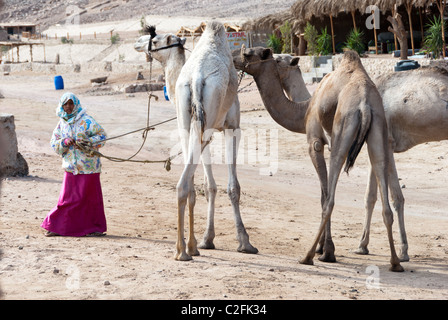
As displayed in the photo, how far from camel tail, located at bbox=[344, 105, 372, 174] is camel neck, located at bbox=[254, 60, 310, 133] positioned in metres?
1.50

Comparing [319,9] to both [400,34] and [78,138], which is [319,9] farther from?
[78,138]

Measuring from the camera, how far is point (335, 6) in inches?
1064

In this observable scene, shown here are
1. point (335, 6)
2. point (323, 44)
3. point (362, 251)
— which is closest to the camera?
point (362, 251)

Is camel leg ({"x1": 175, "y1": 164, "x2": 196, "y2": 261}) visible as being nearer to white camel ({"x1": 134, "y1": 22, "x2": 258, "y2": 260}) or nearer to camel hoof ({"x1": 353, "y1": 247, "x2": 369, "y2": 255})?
white camel ({"x1": 134, "y1": 22, "x2": 258, "y2": 260})

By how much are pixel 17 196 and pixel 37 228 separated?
6.61ft

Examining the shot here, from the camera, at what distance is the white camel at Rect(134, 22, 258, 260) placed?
6.36 m

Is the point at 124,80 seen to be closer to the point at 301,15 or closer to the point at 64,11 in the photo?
the point at 301,15

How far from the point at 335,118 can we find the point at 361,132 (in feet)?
1.14

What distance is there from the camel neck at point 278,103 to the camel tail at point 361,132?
59.1 inches

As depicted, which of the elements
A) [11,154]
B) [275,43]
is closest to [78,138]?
[11,154]

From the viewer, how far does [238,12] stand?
222ft

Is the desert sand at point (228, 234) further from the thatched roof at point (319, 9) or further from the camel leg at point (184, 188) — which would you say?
the thatched roof at point (319, 9)

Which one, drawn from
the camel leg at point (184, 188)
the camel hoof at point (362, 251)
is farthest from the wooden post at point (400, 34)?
the camel leg at point (184, 188)
